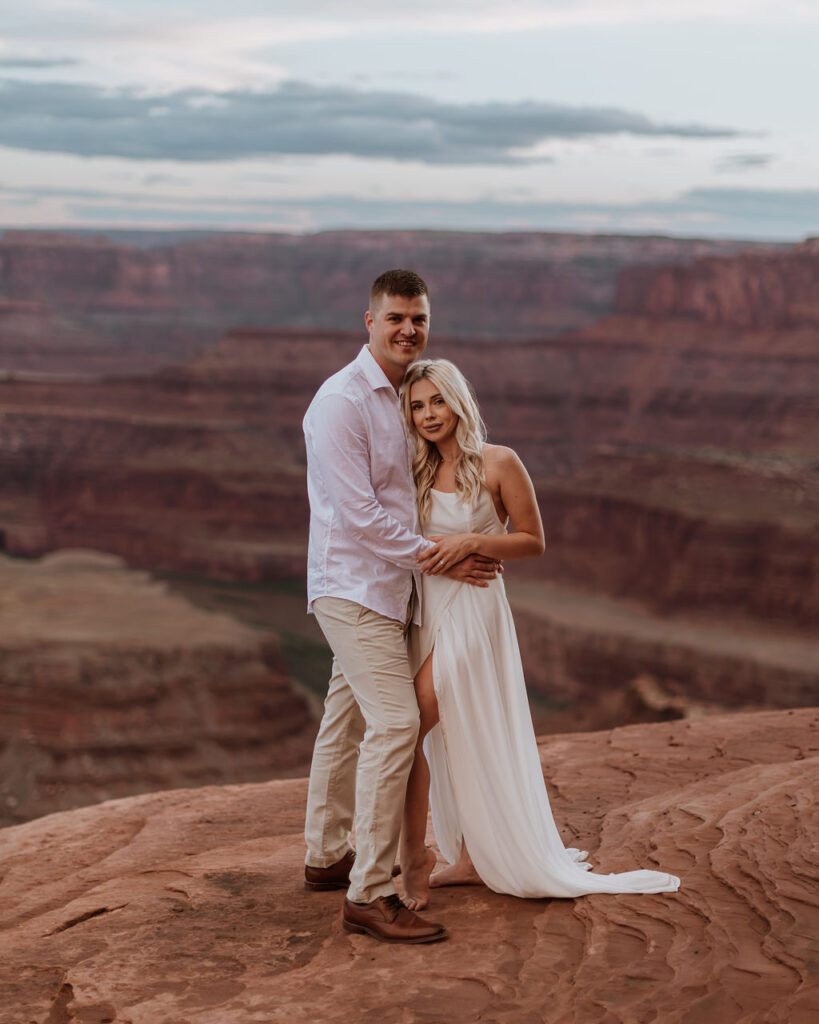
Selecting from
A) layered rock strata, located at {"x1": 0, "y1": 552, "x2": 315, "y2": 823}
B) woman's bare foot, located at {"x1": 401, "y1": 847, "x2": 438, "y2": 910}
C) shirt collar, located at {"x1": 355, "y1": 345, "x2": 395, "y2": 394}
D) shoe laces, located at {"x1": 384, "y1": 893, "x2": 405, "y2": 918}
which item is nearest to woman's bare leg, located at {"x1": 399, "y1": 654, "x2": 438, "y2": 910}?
woman's bare foot, located at {"x1": 401, "y1": 847, "x2": 438, "y2": 910}

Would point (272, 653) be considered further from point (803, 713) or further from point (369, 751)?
point (369, 751)

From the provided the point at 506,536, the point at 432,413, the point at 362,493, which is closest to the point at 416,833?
the point at 506,536

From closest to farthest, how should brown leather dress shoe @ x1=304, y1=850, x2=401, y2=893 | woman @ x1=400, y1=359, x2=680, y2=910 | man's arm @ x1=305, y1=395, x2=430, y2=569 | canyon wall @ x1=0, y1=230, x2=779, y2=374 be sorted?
man's arm @ x1=305, y1=395, x2=430, y2=569 < woman @ x1=400, y1=359, x2=680, y2=910 < brown leather dress shoe @ x1=304, y1=850, x2=401, y2=893 < canyon wall @ x1=0, y1=230, x2=779, y2=374

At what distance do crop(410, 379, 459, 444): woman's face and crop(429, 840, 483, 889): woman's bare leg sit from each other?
1.57 m

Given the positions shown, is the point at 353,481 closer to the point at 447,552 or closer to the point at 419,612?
the point at 447,552

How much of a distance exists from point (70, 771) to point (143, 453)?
3533 centimetres

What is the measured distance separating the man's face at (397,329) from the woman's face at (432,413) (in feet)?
0.36

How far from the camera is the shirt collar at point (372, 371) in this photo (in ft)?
14.0

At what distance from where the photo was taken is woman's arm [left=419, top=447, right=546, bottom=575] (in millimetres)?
4312

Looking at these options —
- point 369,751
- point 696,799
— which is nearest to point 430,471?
point 369,751

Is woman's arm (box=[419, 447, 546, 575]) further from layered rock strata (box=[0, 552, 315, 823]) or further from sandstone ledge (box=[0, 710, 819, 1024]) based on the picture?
layered rock strata (box=[0, 552, 315, 823])

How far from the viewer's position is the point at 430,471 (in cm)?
446

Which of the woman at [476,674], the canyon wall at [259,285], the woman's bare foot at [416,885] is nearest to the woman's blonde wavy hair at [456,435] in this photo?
the woman at [476,674]

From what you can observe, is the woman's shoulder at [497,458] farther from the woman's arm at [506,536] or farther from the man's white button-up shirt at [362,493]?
the man's white button-up shirt at [362,493]
